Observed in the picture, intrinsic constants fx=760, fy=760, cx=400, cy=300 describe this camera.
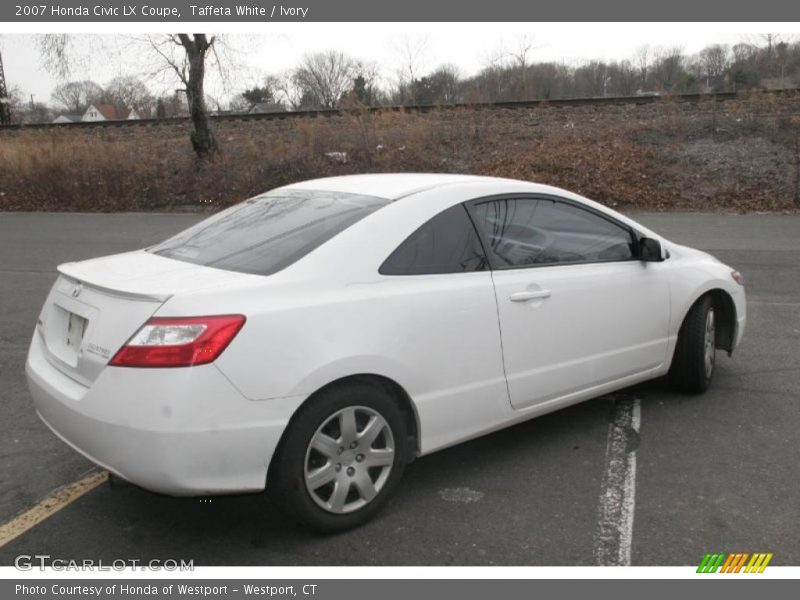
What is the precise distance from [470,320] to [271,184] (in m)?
16.9

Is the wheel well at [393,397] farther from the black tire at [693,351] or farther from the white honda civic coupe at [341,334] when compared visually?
the black tire at [693,351]

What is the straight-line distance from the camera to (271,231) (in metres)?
3.76

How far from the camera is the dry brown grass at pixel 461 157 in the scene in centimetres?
1739

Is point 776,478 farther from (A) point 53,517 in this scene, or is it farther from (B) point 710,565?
(A) point 53,517

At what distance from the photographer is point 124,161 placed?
21094mm

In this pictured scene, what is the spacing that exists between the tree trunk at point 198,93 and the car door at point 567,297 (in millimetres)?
18042

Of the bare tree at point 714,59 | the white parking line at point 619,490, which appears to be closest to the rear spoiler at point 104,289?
the white parking line at point 619,490

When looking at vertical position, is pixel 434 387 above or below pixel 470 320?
below

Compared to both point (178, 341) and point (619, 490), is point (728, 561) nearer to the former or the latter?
point (619, 490)

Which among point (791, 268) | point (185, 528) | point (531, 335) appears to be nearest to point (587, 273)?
point (531, 335)

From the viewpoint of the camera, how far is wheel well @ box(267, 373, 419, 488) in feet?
10.2

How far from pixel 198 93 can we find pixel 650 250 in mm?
18197

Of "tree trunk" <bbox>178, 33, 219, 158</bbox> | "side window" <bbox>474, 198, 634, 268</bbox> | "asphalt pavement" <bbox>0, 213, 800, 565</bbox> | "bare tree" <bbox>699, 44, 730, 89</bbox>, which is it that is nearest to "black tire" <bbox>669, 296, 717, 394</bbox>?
"asphalt pavement" <bbox>0, 213, 800, 565</bbox>

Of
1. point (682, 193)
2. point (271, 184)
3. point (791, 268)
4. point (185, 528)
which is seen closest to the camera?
point (185, 528)
